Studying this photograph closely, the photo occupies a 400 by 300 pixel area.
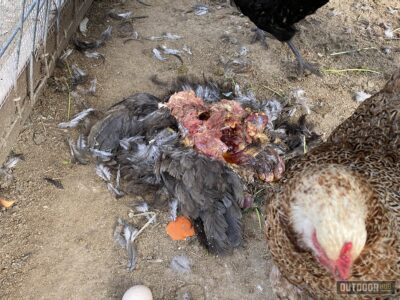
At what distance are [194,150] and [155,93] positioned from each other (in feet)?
2.80

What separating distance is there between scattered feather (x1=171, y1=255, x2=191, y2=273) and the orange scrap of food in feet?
0.44

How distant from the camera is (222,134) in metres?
3.42

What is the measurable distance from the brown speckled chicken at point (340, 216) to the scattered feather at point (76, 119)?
179cm

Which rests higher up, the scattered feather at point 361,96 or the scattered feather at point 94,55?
the scattered feather at point 94,55

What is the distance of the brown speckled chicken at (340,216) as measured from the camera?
5.83 ft

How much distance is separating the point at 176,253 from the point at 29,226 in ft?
2.82

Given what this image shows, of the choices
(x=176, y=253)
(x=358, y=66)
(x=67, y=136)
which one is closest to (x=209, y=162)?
(x=176, y=253)

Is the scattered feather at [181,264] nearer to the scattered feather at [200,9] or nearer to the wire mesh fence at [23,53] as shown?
the wire mesh fence at [23,53]

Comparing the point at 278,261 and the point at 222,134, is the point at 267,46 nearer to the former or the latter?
the point at 222,134

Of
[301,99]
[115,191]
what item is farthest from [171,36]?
[115,191]

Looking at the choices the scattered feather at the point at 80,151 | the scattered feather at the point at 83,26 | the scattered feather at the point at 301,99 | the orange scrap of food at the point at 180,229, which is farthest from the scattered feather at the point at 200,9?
the orange scrap of food at the point at 180,229

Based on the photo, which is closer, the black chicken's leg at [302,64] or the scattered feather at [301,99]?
the scattered feather at [301,99]

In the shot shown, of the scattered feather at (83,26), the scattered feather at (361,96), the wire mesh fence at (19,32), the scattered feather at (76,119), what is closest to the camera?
the wire mesh fence at (19,32)

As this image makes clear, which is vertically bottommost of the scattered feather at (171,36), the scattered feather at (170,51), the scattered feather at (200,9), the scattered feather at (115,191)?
the scattered feather at (115,191)
